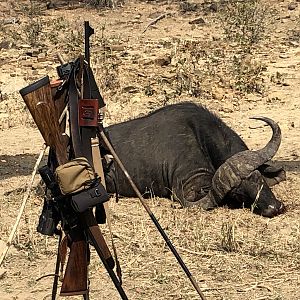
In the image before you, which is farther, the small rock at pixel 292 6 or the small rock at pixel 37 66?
the small rock at pixel 292 6

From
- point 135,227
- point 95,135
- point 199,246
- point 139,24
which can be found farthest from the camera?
point 139,24

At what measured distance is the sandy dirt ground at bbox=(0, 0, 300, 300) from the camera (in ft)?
19.1

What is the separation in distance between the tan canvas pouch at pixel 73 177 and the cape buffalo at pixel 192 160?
151 inches

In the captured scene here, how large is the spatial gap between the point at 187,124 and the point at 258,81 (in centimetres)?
427

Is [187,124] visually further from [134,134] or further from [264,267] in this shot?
[264,267]

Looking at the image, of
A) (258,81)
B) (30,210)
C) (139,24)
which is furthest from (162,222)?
(139,24)

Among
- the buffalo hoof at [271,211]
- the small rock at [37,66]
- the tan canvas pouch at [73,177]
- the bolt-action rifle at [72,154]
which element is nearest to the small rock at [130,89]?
the small rock at [37,66]

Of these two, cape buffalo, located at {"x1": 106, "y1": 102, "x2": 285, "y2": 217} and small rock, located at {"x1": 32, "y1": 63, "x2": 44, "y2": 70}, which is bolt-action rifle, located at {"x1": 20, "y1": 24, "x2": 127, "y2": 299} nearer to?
cape buffalo, located at {"x1": 106, "y1": 102, "x2": 285, "y2": 217}

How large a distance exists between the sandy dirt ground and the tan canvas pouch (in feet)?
5.82

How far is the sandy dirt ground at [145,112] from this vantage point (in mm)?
5836

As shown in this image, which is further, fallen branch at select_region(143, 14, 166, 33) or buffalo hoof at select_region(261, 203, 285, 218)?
fallen branch at select_region(143, 14, 166, 33)

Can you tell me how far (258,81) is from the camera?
12555mm

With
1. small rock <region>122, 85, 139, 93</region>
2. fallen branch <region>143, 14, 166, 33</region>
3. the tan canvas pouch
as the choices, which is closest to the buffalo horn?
the tan canvas pouch

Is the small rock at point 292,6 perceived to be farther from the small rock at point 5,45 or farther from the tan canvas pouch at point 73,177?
the tan canvas pouch at point 73,177
